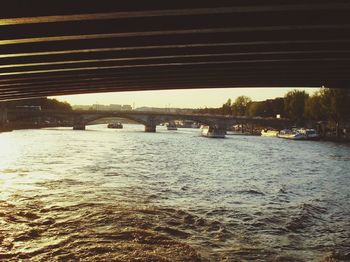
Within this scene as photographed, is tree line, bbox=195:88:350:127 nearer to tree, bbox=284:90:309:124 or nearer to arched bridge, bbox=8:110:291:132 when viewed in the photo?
tree, bbox=284:90:309:124

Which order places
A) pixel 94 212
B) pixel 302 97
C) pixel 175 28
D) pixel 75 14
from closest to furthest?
pixel 75 14, pixel 175 28, pixel 94 212, pixel 302 97

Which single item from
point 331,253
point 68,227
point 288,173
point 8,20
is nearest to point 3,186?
point 68,227

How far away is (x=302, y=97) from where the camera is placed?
114 m

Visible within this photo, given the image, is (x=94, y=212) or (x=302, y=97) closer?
(x=94, y=212)

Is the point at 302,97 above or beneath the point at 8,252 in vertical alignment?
above

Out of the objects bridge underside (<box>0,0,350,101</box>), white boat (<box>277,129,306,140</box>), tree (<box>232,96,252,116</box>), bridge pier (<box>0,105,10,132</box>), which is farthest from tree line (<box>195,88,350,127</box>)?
bridge pier (<box>0,105,10,132</box>)

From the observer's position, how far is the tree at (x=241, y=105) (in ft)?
540

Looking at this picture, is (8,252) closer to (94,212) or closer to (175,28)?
(94,212)

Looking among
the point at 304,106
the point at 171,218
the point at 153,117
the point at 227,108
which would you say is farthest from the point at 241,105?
the point at 171,218

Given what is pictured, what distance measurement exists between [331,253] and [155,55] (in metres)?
7.81

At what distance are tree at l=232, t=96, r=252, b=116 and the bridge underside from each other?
5798 inches

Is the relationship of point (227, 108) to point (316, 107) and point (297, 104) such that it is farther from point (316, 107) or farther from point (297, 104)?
point (316, 107)

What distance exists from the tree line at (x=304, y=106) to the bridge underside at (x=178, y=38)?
69.3 meters

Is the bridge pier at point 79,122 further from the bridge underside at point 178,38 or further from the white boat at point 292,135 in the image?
the bridge underside at point 178,38
